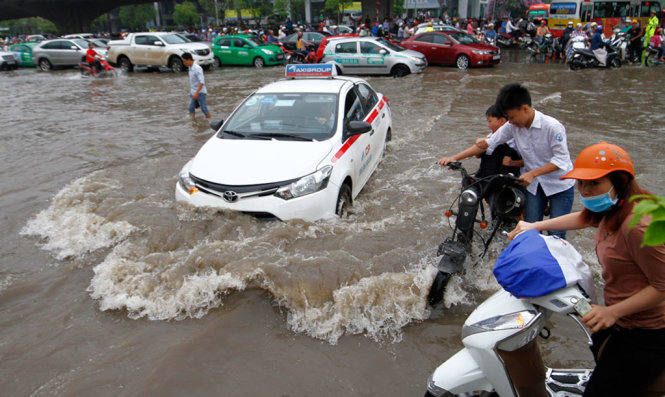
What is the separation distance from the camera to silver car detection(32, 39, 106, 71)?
77.1 ft

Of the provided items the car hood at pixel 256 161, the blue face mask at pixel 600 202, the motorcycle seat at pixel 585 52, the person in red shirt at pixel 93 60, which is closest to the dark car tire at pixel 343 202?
the car hood at pixel 256 161

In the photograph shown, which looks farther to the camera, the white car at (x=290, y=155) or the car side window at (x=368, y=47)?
the car side window at (x=368, y=47)

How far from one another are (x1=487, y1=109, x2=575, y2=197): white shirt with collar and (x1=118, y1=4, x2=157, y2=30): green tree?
289ft

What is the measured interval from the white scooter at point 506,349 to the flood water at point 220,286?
88 centimetres

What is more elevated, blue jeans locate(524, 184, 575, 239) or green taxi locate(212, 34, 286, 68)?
green taxi locate(212, 34, 286, 68)

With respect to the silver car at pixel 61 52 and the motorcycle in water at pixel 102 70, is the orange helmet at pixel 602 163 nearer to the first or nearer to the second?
the motorcycle in water at pixel 102 70

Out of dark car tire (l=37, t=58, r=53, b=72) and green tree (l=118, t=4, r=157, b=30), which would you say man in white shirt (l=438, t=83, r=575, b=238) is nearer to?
dark car tire (l=37, t=58, r=53, b=72)

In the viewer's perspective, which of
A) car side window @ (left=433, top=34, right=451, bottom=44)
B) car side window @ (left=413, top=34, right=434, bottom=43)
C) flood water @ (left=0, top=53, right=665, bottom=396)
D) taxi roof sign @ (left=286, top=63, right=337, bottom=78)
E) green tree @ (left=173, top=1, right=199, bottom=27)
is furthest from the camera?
green tree @ (left=173, top=1, right=199, bottom=27)

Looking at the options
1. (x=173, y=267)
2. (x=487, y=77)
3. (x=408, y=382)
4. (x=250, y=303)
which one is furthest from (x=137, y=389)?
(x=487, y=77)

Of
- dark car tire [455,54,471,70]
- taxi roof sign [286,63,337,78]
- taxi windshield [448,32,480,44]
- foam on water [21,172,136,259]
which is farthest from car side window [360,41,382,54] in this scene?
foam on water [21,172,136,259]

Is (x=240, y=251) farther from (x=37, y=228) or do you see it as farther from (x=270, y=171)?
(x=37, y=228)

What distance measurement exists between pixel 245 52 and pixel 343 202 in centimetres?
1830

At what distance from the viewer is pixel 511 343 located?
2014mm

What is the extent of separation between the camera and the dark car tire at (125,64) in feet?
70.8
